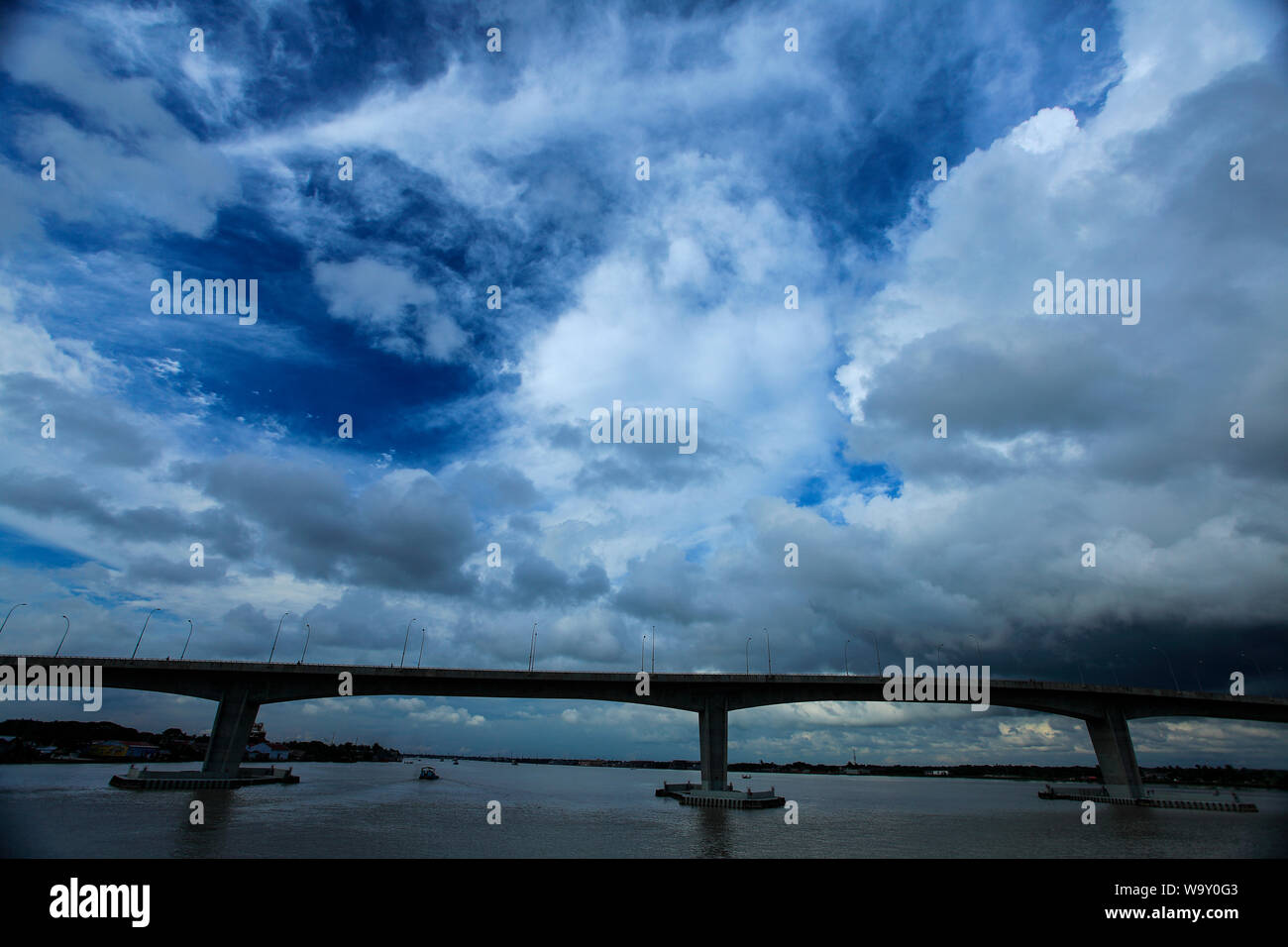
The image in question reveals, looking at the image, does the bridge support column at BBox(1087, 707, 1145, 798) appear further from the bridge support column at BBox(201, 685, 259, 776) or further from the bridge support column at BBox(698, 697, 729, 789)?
the bridge support column at BBox(201, 685, 259, 776)

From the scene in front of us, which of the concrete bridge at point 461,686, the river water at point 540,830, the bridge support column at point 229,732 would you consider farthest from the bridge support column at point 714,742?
the bridge support column at point 229,732

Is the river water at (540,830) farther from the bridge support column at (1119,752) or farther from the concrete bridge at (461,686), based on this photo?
the bridge support column at (1119,752)

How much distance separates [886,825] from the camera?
57.9 m

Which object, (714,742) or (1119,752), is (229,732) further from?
(1119,752)

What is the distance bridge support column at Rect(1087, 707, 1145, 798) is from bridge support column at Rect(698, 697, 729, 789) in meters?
56.7

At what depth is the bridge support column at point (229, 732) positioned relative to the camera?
75431mm

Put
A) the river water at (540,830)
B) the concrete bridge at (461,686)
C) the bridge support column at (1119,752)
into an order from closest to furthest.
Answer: the river water at (540,830) < the concrete bridge at (461,686) < the bridge support column at (1119,752)

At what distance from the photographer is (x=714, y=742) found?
75.9 meters

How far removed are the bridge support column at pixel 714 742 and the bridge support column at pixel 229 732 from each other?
55.7 meters

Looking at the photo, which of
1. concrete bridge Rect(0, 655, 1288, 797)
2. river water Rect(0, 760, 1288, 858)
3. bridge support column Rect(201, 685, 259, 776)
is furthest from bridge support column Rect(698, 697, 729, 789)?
bridge support column Rect(201, 685, 259, 776)

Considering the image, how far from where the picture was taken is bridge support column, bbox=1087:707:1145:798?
291ft

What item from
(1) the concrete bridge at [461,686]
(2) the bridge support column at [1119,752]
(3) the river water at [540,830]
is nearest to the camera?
(3) the river water at [540,830]
